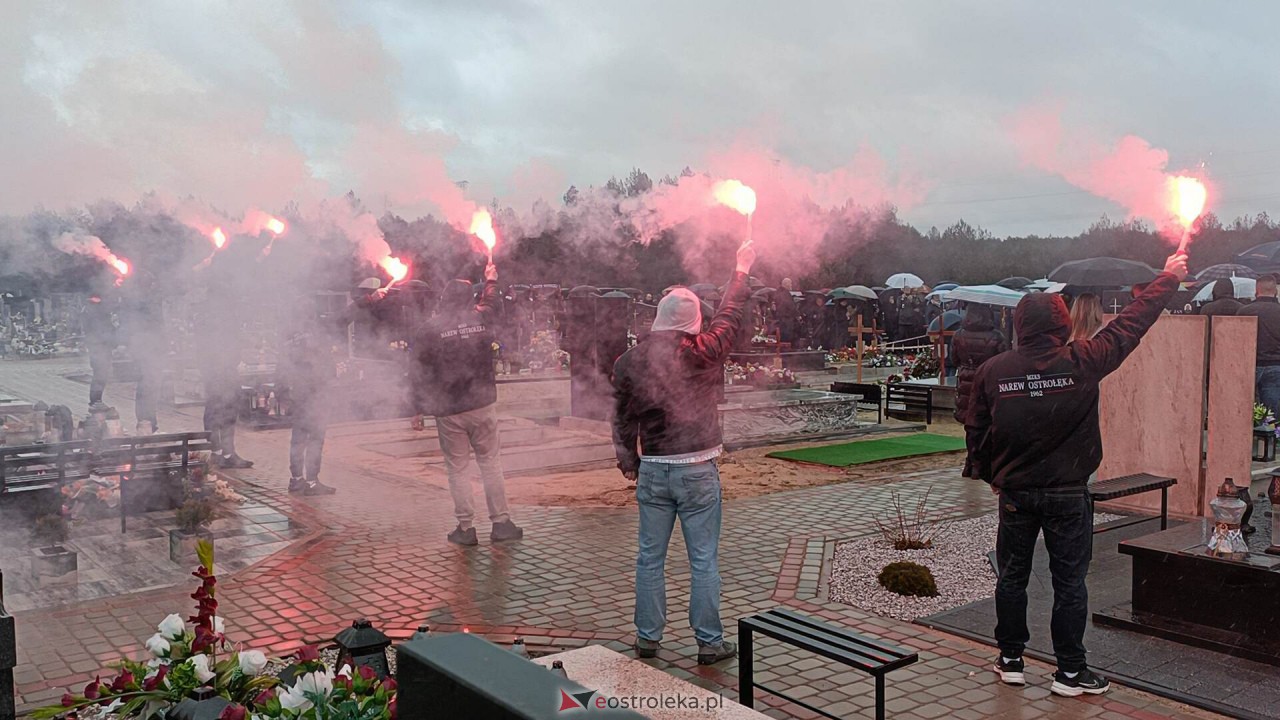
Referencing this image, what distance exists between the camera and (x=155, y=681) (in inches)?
131

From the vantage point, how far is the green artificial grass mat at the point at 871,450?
12.3m

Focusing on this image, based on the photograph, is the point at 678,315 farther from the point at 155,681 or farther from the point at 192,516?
the point at 192,516

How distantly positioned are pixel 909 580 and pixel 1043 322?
235 centimetres

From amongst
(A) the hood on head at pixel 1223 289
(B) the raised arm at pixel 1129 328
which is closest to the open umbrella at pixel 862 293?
(A) the hood on head at pixel 1223 289

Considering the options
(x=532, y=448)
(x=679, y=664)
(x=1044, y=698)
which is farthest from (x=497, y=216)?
(x=1044, y=698)

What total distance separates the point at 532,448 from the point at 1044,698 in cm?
814

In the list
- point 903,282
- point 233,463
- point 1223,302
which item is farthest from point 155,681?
point 903,282

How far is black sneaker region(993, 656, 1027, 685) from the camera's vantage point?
4.87m

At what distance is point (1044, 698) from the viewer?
15.5 feet

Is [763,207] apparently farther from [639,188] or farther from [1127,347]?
[1127,347]

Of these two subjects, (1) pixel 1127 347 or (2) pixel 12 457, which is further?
(2) pixel 12 457

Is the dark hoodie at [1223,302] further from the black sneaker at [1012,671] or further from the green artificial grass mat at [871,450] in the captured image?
the black sneaker at [1012,671]

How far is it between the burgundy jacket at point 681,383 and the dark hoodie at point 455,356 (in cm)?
255

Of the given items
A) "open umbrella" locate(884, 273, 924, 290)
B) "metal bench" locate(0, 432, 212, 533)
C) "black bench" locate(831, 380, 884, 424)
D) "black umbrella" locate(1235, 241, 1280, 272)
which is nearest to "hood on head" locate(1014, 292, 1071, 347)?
"metal bench" locate(0, 432, 212, 533)
